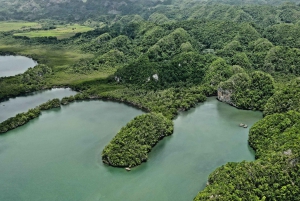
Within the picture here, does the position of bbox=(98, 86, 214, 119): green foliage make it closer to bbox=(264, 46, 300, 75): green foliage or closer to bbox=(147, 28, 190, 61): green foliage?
bbox=(264, 46, 300, 75): green foliage

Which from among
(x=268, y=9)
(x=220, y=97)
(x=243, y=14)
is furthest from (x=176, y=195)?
(x=268, y=9)

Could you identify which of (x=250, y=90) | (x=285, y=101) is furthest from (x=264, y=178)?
(x=250, y=90)

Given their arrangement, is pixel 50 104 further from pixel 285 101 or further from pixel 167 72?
pixel 285 101

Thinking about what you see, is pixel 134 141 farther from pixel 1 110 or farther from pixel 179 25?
pixel 179 25

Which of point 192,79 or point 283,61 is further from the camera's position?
point 283,61

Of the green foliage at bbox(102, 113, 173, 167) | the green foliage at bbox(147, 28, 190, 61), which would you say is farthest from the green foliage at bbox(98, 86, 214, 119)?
the green foliage at bbox(147, 28, 190, 61)

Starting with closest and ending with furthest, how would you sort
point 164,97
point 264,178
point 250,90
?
point 264,178, point 250,90, point 164,97

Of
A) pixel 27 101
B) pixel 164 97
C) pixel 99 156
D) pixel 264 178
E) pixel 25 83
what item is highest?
pixel 264 178
